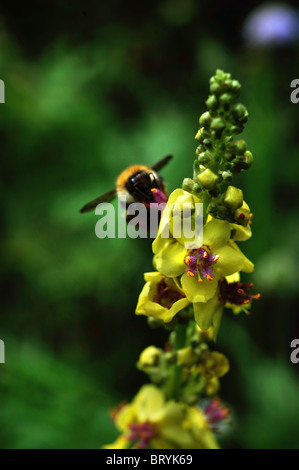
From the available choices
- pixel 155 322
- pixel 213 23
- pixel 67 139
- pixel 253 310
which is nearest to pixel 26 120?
pixel 67 139

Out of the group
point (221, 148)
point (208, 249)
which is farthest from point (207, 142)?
point (208, 249)

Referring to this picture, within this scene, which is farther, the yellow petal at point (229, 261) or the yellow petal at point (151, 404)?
the yellow petal at point (151, 404)

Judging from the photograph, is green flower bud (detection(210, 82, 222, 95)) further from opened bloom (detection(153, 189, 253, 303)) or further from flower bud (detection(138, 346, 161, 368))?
flower bud (detection(138, 346, 161, 368))

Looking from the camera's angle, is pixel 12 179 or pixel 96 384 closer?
pixel 96 384

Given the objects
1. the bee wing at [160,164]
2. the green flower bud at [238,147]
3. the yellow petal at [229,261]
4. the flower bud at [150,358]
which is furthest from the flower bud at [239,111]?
the flower bud at [150,358]

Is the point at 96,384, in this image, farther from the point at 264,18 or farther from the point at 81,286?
the point at 264,18

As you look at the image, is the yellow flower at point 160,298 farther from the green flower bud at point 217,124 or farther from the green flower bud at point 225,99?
the green flower bud at point 225,99
